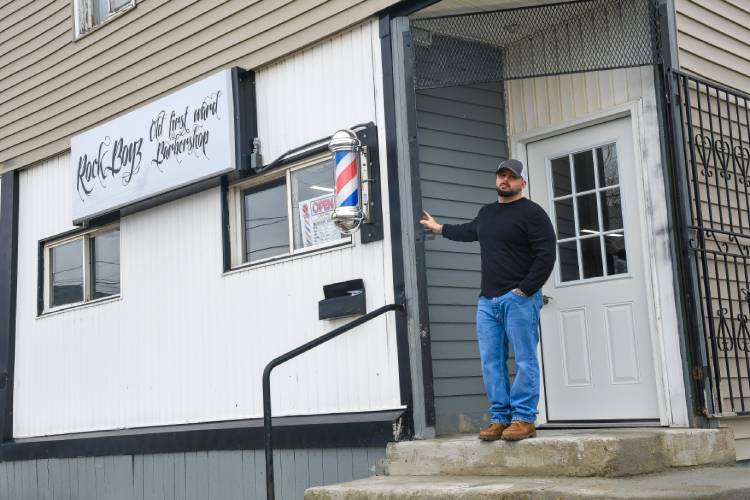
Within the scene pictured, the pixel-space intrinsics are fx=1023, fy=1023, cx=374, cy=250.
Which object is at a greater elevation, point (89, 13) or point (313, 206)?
point (89, 13)

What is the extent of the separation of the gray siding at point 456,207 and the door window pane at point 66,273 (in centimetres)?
434

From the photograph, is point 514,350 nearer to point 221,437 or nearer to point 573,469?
point 573,469

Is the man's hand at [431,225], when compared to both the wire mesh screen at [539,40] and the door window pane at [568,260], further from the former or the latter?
the door window pane at [568,260]

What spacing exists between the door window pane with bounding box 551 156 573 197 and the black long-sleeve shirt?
4.27ft

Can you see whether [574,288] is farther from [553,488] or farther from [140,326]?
[140,326]

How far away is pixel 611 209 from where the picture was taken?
23.5 ft

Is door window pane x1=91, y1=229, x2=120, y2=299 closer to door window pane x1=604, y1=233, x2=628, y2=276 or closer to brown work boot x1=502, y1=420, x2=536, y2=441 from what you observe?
door window pane x1=604, y1=233, x2=628, y2=276

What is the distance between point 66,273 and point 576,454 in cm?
648

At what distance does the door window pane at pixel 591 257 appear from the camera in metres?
7.23

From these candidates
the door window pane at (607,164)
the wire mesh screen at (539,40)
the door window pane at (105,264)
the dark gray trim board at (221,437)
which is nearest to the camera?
the wire mesh screen at (539,40)

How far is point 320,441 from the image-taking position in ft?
24.1

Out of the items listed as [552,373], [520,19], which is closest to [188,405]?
[552,373]

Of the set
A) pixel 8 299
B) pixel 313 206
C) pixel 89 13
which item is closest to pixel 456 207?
pixel 313 206

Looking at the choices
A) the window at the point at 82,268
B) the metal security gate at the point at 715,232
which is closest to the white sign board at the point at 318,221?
the metal security gate at the point at 715,232
